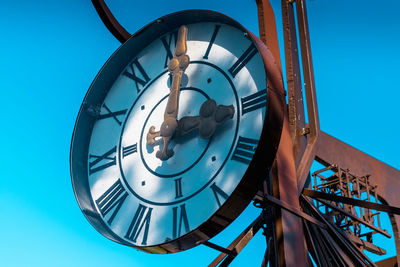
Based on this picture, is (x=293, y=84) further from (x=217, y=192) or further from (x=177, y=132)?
(x=217, y=192)

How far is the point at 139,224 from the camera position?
322 cm

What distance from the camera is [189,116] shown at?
3348 mm

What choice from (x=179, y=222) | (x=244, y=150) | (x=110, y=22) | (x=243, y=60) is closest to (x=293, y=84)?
(x=243, y=60)

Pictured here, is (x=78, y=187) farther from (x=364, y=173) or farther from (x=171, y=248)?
(x=364, y=173)

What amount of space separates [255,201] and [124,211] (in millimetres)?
817

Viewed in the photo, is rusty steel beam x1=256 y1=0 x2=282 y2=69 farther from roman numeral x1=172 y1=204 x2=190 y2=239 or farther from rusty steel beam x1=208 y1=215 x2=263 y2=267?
roman numeral x1=172 y1=204 x2=190 y2=239

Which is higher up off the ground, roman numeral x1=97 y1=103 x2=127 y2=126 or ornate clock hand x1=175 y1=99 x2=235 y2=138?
roman numeral x1=97 y1=103 x2=127 y2=126

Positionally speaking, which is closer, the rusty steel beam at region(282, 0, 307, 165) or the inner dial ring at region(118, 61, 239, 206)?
the inner dial ring at region(118, 61, 239, 206)

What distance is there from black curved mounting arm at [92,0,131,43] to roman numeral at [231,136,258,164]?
231 cm

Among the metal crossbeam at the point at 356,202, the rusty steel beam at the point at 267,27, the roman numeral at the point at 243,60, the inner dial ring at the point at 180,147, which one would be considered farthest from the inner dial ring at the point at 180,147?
the metal crossbeam at the point at 356,202

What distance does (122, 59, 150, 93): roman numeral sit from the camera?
12.6ft

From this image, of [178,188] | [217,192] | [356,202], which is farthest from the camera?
[356,202]

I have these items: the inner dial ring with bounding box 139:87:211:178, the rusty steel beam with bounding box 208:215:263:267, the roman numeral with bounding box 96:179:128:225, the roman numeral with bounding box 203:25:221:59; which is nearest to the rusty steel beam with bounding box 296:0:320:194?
the rusty steel beam with bounding box 208:215:263:267

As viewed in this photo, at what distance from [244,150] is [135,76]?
1.29 meters
